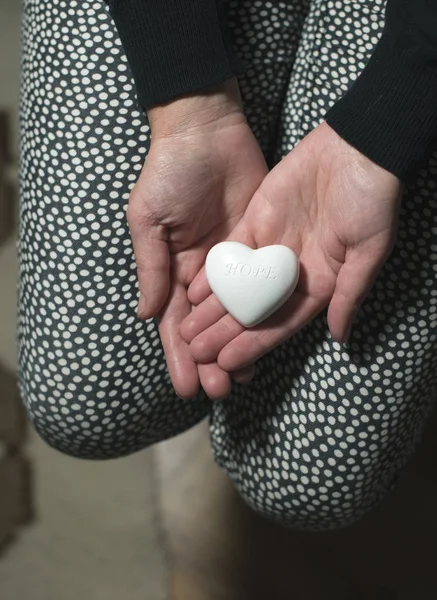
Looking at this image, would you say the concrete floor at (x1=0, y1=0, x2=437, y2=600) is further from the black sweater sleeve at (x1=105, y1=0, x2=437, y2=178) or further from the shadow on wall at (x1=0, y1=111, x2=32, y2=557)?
the black sweater sleeve at (x1=105, y1=0, x2=437, y2=178)

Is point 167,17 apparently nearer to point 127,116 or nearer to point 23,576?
point 127,116

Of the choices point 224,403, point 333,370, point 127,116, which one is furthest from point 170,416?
point 127,116

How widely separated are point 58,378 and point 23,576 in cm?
42

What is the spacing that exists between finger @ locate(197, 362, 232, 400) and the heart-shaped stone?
5 centimetres

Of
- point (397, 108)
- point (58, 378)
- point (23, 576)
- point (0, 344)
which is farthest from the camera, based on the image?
point (0, 344)

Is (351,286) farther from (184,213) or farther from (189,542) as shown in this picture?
(189,542)

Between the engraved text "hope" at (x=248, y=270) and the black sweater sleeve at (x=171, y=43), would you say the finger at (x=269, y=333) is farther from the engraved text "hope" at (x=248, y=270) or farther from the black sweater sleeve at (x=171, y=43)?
the black sweater sleeve at (x=171, y=43)

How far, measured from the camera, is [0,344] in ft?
3.61

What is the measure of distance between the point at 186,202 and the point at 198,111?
3.2 inches

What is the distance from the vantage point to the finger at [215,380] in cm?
62

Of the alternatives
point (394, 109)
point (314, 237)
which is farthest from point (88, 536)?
point (394, 109)

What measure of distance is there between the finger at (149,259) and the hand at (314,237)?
0.04 metres

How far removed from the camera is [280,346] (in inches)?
26.2

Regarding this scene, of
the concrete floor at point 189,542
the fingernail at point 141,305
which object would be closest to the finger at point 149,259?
the fingernail at point 141,305
